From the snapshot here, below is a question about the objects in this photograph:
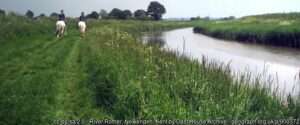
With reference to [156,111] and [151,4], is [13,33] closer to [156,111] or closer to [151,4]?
[156,111]

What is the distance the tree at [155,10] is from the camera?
3967 inches

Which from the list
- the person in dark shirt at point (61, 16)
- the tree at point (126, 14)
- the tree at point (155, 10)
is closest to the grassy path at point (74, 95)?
the person in dark shirt at point (61, 16)

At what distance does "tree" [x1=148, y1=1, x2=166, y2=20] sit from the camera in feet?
331

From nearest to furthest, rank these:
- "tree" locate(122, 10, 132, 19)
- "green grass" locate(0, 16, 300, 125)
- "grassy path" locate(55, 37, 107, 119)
A: "green grass" locate(0, 16, 300, 125) → "grassy path" locate(55, 37, 107, 119) → "tree" locate(122, 10, 132, 19)

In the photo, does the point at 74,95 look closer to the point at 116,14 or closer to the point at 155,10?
the point at 116,14

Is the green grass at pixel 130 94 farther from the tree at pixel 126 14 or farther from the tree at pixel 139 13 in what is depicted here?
the tree at pixel 139 13

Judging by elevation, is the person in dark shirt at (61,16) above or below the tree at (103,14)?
above

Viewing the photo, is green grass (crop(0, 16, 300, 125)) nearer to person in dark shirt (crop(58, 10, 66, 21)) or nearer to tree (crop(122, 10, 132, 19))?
person in dark shirt (crop(58, 10, 66, 21))

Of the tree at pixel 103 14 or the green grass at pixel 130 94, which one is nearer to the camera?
the green grass at pixel 130 94

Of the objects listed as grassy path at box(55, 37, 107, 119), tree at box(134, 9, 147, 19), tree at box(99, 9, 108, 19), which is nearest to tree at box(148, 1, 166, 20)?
tree at box(134, 9, 147, 19)

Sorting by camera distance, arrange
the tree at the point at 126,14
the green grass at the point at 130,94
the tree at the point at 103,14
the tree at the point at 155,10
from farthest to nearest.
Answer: the tree at the point at 155,10 → the tree at the point at 126,14 → the tree at the point at 103,14 → the green grass at the point at 130,94

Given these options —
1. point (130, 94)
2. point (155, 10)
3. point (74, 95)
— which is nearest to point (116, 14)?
point (155, 10)

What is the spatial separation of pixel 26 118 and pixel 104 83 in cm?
235

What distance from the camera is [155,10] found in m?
101
